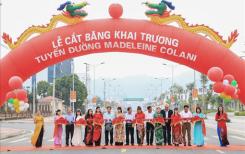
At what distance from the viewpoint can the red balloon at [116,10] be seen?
17172mm

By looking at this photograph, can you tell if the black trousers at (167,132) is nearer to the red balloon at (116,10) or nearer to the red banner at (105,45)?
the red banner at (105,45)

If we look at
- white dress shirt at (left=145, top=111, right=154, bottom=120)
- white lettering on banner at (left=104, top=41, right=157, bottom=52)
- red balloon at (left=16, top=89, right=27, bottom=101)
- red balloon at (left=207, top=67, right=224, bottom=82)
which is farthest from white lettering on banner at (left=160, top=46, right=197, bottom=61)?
red balloon at (left=16, top=89, right=27, bottom=101)

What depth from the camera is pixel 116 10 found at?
56.4 feet

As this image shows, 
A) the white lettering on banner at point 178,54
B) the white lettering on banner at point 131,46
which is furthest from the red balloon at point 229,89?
the white lettering on banner at point 131,46

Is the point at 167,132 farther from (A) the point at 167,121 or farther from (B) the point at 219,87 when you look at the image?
(B) the point at 219,87

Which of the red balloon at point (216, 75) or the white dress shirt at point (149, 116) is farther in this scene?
the white dress shirt at point (149, 116)

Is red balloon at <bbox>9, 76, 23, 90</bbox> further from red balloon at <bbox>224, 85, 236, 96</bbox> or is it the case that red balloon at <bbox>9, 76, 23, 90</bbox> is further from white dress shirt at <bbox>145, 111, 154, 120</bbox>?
red balloon at <bbox>224, 85, 236, 96</bbox>

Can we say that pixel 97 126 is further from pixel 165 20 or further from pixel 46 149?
pixel 165 20

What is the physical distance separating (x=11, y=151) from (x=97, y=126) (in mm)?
3182

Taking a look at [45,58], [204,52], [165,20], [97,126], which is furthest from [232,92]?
[45,58]

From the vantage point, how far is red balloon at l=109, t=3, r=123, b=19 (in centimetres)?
1717

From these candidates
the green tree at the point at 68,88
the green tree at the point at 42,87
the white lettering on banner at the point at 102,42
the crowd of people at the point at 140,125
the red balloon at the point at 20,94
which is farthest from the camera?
the green tree at the point at 42,87

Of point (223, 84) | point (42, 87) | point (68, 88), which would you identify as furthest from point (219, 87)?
point (42, 87)

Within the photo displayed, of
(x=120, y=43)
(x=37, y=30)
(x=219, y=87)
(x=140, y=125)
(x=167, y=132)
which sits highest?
(x=37, y=30)
